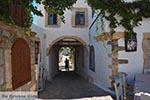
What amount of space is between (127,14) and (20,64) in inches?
187

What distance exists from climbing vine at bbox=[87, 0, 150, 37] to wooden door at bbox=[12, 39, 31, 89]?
11.9ft

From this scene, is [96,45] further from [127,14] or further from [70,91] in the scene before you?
[127,14]

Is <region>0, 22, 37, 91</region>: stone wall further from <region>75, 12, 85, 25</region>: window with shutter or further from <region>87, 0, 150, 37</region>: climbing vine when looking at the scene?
<region>75, 12, 85, 25</region>: window with shutter

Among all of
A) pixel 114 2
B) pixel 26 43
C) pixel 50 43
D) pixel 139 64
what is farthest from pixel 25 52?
pixel 50 43

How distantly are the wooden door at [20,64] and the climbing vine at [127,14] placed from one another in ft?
11.9

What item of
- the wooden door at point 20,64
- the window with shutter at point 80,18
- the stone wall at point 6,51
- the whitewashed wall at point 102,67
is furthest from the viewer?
the window with shutter at point 80,18

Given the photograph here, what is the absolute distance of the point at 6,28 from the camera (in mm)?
4398

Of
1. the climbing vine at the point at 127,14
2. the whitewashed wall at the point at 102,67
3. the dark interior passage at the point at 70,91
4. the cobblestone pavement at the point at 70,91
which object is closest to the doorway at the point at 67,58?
the dark interior passage at the point at 70,91

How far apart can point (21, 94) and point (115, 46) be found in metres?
4.54

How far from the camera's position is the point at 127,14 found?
8234mm

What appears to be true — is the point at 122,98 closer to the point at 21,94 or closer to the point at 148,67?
the point at 148,67

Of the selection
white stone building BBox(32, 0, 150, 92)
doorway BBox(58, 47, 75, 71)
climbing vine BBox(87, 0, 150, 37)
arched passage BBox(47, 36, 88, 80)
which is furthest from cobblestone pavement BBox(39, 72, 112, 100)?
doorway BBox(58, 47, 75, 71)

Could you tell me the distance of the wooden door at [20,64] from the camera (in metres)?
4.79

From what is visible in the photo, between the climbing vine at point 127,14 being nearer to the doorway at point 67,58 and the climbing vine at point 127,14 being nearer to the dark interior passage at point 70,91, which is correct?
the dark interior passage at point 70,91
